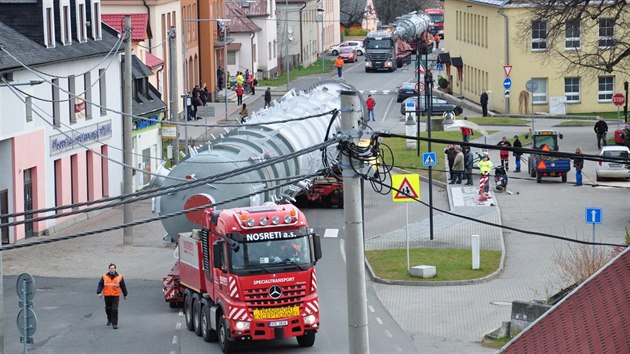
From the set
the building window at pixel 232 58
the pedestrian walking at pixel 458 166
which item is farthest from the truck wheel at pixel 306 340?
the building window at pixel 232 58

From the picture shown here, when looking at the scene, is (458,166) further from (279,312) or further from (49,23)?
(279,312)

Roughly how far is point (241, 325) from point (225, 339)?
657 mm

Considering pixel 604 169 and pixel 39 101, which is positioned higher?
pixel 39 101

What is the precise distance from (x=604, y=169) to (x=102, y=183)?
17910mm

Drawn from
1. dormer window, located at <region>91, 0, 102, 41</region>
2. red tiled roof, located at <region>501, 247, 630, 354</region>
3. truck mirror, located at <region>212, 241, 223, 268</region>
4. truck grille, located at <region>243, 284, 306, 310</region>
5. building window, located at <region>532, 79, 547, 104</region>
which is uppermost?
dormer window, located at <region>91, 0, 102, 41</region>

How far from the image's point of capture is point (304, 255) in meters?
27.7

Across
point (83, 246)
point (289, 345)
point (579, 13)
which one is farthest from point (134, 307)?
point (579, 13)

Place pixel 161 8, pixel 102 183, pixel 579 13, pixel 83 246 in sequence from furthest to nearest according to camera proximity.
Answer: pixel 161 8 → pixel 579 13 → pixel 102 183 → pixel 83 246

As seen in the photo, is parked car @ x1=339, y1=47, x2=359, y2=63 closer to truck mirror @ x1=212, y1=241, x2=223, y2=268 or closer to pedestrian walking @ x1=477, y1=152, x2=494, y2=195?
pedestrian walking @ x1=477, y1=152, x2=494, y2=195

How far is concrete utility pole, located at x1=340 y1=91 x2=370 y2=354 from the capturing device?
55.4ft

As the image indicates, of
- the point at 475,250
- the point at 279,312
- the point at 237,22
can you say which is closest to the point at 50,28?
the point at 475,250

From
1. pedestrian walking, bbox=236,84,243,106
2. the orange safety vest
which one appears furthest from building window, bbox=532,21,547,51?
the orange safety vest

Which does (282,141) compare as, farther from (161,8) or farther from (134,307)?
(161,8)

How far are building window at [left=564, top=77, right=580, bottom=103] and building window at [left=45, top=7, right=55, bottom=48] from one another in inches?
1397
